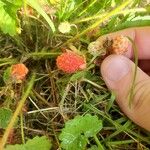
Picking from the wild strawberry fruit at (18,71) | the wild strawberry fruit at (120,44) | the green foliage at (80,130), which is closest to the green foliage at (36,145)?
the green foliage at (80,130)

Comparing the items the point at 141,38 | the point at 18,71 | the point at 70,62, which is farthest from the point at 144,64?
the point at 18,71

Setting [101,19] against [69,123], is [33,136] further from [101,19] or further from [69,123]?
[101,19]

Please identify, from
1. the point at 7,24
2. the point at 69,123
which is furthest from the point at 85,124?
the point at 7,24

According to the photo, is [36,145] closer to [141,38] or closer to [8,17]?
[8,17]

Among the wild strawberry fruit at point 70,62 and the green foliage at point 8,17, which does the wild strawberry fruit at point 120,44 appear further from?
the green foliage at point 8,17

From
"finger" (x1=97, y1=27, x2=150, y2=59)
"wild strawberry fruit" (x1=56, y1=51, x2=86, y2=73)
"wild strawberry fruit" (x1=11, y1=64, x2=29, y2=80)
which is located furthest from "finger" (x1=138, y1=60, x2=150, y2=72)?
"wild strawberry fruit" (x1=11, y1=64, x2=29, y2=80)

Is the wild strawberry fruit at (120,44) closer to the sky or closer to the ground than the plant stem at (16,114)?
closer to the sky

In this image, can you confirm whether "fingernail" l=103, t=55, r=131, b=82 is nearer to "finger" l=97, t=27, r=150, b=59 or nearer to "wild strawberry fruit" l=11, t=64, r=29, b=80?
"finger" l=97, t=27, r=150, b=59
